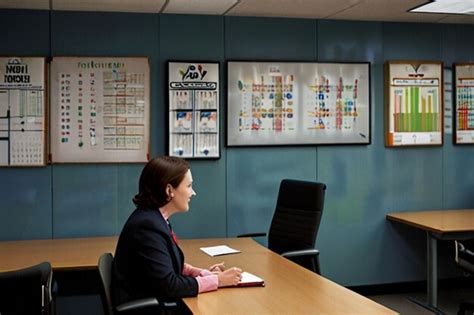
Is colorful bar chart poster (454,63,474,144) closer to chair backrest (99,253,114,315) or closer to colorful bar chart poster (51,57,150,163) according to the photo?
colorful bar chart poster (51,57,150,163)

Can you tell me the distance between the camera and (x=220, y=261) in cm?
390

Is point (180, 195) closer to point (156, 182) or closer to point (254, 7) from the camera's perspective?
point (156, 182)

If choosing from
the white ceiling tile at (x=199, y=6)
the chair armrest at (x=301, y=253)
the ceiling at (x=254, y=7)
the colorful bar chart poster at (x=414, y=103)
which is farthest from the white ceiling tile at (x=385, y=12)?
the chair armrest at (x=301, y=253)

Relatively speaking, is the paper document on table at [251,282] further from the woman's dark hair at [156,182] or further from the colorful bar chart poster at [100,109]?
the colorful bar chart poster at [100,109]

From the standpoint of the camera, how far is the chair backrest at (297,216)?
4.45 metres

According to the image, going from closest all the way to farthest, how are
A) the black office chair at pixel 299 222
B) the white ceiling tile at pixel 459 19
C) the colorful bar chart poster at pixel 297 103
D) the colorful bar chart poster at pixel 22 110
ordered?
the black office chair at pixel 299 222 → the colorful bar chart poster at pixel 22 110 → the colorful bar chart poster at pixel 297 103 → the white ceiling tile at pixel 459 19

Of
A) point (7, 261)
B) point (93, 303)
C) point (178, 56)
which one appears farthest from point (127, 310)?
point (178, 56)

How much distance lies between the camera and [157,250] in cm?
295

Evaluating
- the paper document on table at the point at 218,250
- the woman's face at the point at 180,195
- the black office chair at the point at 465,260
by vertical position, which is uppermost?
the woman's face at the point at 180,195

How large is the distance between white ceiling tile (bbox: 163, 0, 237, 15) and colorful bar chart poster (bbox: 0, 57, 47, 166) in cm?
111

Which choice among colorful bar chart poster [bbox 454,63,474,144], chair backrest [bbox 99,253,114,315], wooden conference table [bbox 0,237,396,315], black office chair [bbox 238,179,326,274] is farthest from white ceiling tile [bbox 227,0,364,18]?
chair backrest [bbox 99,253,114,315]

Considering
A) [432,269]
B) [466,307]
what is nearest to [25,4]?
[432,269]

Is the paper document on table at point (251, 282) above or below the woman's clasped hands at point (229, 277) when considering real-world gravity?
below

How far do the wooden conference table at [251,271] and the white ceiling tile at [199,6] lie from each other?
1.79m
